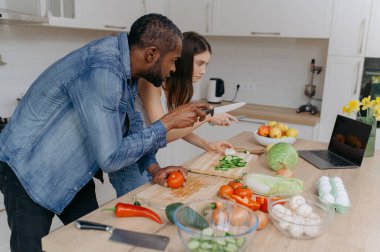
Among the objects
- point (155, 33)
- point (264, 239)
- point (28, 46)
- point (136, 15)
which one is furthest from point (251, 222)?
point (136, 15)

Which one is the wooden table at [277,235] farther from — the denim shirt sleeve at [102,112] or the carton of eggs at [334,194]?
the denim shirt sleeve at [102,112]

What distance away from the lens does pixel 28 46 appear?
2.59 metres

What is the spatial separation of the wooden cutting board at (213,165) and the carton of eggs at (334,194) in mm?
332

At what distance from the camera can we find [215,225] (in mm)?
1032

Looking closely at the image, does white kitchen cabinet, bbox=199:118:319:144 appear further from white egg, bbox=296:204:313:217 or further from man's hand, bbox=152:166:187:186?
white egg, bbox=296:204:313:217

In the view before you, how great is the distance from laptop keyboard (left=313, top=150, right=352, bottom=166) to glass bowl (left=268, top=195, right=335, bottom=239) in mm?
647

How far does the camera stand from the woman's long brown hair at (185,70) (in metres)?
1.86

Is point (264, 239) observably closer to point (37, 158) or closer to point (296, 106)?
point (37, 158)

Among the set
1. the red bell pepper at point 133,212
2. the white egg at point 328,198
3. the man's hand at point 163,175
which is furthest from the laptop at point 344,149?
the red bell pepper at point 133,212

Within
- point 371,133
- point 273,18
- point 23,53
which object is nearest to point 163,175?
point 371,133

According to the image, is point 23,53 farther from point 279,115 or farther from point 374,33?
point 374,33

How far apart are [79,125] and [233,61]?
8.84ft

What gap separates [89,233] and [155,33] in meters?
0.66

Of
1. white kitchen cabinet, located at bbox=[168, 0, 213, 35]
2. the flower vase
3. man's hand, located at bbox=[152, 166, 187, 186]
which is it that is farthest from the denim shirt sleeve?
white kitchen cabinet, located at bbox=[168, 0, 213, 35]
